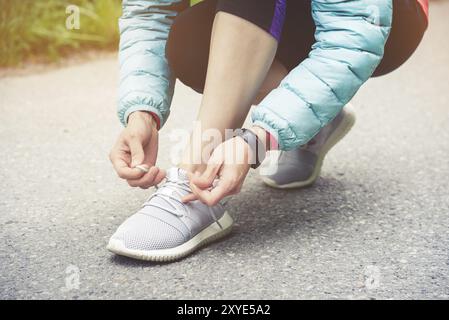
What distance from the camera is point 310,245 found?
120 centimetres

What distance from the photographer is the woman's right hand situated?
1104mm

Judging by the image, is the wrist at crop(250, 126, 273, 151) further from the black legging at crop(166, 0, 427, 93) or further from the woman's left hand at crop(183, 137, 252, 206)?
the black legging at crop(166, 0, 427, 93)

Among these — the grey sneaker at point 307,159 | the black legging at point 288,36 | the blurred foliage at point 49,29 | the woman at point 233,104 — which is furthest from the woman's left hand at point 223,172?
the blurred foliage at point 49,29

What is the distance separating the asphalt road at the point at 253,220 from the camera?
3.42ft

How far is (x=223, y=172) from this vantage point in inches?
41.0

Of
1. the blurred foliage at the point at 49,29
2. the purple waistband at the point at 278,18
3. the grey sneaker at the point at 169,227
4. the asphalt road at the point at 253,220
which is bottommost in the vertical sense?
the blurred foliage at the point at 49,29

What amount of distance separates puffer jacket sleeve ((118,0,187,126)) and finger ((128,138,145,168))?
9cm

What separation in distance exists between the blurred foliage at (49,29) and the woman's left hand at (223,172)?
6.70 feet

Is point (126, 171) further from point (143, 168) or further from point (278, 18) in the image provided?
point (278, 18)

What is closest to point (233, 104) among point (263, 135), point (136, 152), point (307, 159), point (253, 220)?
point (263, 135)

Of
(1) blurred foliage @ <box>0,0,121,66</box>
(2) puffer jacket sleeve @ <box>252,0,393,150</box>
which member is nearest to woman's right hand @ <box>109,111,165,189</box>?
(2) puffer jacket sleeve @ <box>252,0,393,150</box>

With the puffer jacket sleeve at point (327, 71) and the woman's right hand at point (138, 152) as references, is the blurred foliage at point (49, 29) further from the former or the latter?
the puffer jacket sleeve at point (327, 71)

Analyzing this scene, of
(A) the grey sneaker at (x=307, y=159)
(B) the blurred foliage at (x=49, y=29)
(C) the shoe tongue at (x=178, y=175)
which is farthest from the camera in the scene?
(B) the blurred foliage at (x=49, y=29)

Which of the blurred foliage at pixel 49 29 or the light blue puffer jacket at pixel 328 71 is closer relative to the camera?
the light blue puffer jacket at pixel 328 71
